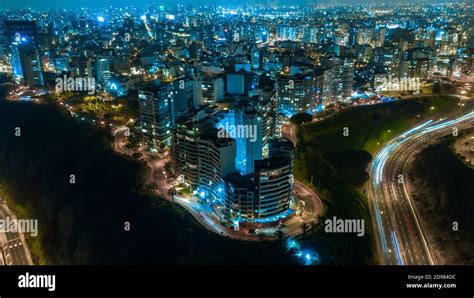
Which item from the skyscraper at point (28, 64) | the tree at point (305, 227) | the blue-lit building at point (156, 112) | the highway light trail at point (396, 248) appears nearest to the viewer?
the highway light trail at point (396, 248)

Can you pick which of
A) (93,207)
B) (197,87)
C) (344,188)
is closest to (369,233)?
(344,188)

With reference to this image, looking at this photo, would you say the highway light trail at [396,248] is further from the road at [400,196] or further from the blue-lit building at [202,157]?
the blue-lit building at [202,157]

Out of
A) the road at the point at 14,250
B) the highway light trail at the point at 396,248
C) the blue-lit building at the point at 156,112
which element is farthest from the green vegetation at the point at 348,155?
the road at the point at 14,250

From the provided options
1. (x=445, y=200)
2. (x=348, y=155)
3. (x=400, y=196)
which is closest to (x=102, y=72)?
(x=348, y=155)

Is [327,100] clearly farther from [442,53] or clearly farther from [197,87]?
[442,53]

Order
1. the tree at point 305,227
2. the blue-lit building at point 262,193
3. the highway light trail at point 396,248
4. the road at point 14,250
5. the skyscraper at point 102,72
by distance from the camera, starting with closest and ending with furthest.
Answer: the highway light trail at point 396,248 < the tree at point 305,227 < the blue-lit building at point 262,193 < the road at point 14,250 < the skyscraper at point 102,72

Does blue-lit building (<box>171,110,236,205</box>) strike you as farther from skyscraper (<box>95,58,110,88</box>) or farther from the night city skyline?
skyscraper (<box>95,58,110,88</box>)

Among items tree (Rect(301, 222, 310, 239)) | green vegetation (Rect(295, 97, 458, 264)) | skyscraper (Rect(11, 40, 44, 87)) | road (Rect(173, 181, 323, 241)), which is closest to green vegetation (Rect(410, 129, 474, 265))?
green vegetation (Rect(295, 97, 458, 264))
